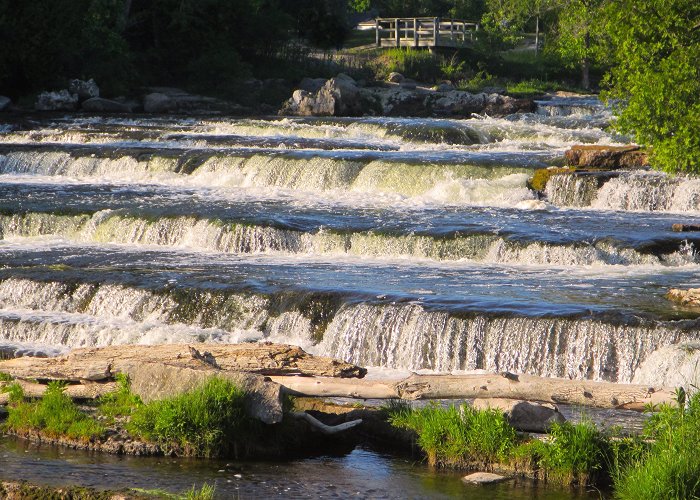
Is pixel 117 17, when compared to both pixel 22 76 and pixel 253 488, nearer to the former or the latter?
pixel 22 76

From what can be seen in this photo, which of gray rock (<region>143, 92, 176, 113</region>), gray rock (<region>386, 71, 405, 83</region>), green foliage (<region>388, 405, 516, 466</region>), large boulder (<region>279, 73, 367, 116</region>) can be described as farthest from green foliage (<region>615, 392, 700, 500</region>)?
gray rock (<region>386, 71, 405, 83</region>)

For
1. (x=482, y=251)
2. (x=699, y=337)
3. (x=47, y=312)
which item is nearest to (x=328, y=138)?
(x=482, y=251)

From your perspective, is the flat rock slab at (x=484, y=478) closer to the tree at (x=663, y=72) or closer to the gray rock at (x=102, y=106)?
the tree at (x=663, y=72)

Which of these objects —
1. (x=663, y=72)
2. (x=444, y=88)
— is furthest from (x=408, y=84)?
(x=663, y=72)

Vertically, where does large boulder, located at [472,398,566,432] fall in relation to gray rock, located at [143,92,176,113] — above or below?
below

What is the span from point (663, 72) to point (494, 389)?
10.5 metres

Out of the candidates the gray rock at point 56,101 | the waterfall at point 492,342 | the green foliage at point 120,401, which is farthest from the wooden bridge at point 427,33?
the green foliage at point 120,401

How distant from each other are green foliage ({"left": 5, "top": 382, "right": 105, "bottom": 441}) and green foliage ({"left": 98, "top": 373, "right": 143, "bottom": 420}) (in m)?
0.19

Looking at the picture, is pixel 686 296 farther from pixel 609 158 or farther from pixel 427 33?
pixel 427 33

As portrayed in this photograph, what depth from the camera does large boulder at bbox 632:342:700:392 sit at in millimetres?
13109

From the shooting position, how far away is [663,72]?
1953cm

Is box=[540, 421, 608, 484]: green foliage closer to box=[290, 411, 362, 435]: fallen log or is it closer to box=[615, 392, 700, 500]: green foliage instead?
box=[615, 392, 700, 500]: green foliage

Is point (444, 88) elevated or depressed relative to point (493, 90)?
elevated

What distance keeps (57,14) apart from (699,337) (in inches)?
1453
